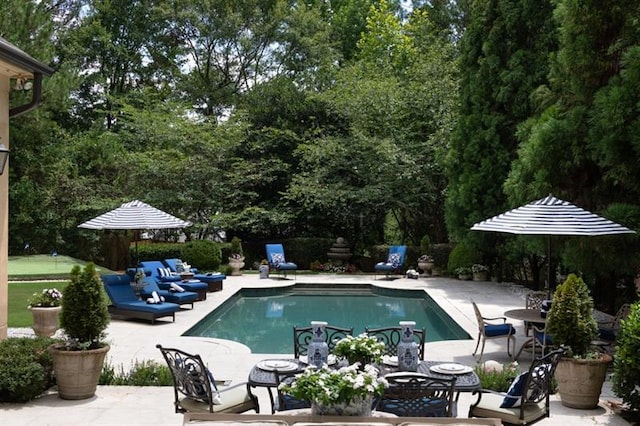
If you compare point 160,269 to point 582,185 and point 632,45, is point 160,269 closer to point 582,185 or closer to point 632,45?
point 582,185

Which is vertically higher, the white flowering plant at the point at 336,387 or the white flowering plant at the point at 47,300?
the white flowering plant at the point at 336,387

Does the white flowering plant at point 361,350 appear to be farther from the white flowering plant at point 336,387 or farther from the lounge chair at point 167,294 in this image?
the lounge chair at point 167,294

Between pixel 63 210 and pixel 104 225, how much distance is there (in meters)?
10.2

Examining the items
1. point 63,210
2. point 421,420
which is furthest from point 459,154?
→ point 421,420

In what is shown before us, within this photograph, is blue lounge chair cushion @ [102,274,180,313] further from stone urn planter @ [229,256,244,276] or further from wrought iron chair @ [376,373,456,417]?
stone urn planter @ [229,256,244,276]

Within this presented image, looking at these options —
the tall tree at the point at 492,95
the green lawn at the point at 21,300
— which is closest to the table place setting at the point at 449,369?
the green lawn at the point at 21,300

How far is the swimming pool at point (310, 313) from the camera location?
1277cm

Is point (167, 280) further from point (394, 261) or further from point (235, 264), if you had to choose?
point (394, 261)

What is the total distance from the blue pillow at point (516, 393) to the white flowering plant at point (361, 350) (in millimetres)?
1190

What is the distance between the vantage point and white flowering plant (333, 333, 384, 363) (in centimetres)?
535

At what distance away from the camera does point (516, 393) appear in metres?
5.50

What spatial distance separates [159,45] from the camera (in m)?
32.0

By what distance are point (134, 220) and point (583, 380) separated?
1026 cm

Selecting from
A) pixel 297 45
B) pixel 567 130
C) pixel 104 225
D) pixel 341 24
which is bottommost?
pixel 104 225
